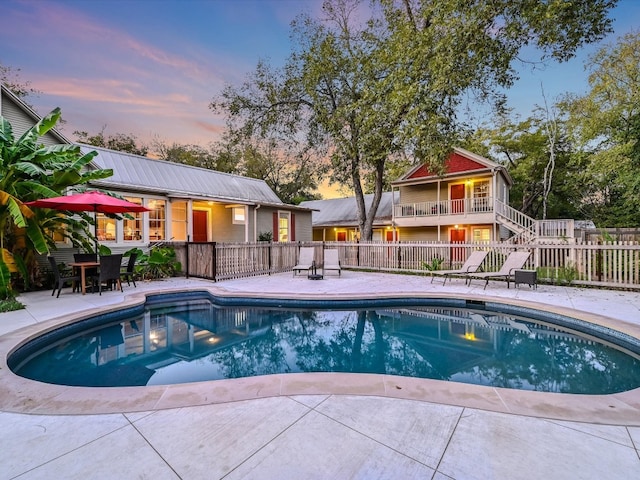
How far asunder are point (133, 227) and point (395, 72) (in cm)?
1256

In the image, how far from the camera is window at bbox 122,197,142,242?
1161cm

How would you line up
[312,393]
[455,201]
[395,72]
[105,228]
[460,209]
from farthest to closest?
[455,201]
[460,209]
[395,72]
[105,228]
[312,393]

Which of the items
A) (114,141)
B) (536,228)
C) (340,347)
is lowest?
(340,347)

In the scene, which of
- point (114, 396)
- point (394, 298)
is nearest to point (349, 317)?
point (394, 298)

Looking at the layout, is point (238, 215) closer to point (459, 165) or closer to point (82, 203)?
point (82, 203)

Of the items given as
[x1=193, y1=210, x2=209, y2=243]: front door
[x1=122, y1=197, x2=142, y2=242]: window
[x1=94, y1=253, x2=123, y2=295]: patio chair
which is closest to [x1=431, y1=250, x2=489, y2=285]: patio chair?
[x1=94, y1=253, x2=123, y2=295]: patio chair

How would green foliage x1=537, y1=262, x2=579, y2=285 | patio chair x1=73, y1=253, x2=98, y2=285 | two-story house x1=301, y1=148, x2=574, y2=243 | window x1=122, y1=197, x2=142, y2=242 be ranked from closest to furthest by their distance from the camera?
patio chair x1=73, y1=253, x2=98, y2=285, green foliage x1=537, y1=262, x2=579, y2=285, window x1=122, y1=197, x2=142, y2=242, two-story house x1=301, y1=148, x2=574, y2=243

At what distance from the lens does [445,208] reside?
63.1 feet

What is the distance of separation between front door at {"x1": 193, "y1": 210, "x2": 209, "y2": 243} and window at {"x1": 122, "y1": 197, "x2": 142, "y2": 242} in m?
2.92

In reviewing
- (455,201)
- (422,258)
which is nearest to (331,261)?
(422,258)

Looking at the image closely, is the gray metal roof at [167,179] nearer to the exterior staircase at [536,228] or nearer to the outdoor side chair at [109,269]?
the outdoor side chair at [109,269]

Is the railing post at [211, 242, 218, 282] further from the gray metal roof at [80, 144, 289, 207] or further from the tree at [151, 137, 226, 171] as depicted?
the tree at [151, 137, 226, 171]

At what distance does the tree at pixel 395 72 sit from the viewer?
11312mm

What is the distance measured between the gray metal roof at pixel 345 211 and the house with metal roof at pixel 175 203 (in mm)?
6324
